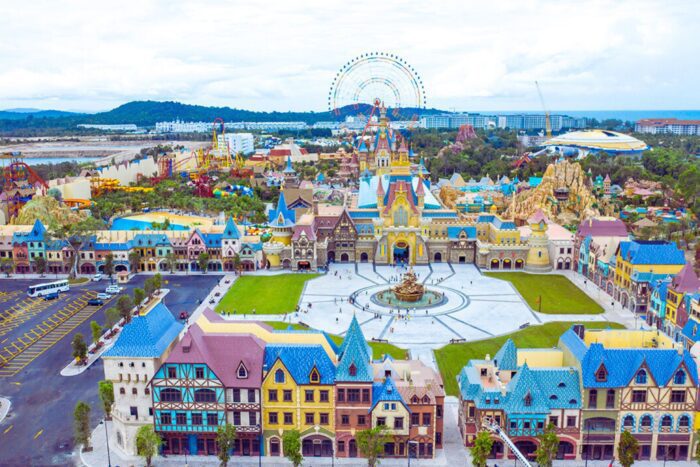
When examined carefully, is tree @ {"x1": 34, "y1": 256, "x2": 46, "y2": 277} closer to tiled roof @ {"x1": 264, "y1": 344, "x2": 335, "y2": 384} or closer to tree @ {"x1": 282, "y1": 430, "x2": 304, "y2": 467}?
tiled roof @ {"x1": 264, "y1": 344, "x2": 335, "y2": 384}

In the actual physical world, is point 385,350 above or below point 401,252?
below

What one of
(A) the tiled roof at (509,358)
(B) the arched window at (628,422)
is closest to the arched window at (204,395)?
(A) the tiled roof at (509,358)

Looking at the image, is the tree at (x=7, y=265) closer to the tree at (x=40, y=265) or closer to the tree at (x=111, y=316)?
the tree at (x=40, y=265)

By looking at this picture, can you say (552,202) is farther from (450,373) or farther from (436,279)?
(450,373)

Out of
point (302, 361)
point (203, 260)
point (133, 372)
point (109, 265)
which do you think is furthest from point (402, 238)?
point (133, 372)


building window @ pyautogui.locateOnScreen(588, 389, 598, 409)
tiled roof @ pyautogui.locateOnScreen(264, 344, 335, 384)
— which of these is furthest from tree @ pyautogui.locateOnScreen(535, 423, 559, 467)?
tiled roof @ pyautogui.locateOnScreen(264, 344, 335, 384)

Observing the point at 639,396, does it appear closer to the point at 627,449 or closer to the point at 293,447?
the point at 627,449

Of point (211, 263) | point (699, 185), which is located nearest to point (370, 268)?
point (211, 263)
